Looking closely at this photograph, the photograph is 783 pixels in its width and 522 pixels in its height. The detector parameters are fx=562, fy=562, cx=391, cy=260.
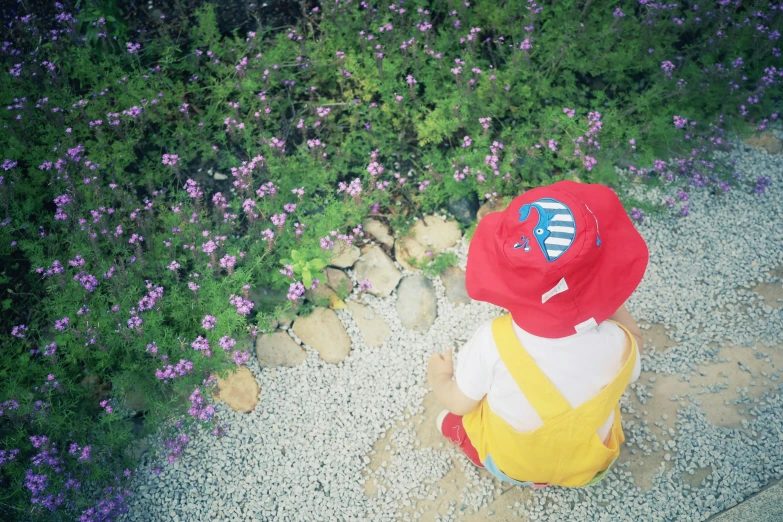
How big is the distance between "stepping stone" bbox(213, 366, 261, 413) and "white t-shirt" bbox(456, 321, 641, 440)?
1790mm

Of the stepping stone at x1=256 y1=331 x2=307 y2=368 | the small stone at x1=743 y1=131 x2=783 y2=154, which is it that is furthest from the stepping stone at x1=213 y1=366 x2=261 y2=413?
the small stone at x1=743 y1=131 x2=783 y2=154

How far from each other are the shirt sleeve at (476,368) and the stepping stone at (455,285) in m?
1.47

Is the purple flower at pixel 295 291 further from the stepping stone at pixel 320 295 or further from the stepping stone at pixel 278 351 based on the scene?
the stepping stone at pixel 278 351

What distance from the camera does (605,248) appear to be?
2.43 meters

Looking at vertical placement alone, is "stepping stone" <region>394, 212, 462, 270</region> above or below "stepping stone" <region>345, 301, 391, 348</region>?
above

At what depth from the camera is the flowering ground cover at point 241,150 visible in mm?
3732

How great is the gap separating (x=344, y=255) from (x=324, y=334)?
656mm

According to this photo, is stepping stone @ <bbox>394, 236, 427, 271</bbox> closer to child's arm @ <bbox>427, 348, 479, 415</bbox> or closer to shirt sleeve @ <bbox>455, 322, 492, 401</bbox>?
child's arm @ <bbox>427, 348, 479, 415</bbox>

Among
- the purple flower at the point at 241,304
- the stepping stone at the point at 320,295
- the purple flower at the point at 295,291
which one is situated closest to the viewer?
→ the purple flower at the point at 241,304

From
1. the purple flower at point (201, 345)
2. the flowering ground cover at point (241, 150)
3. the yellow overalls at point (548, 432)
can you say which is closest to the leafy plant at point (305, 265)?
the flowering ground cover at point (241, 150)

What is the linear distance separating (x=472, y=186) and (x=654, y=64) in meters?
2.12

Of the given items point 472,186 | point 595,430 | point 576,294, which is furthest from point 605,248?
point 472,186

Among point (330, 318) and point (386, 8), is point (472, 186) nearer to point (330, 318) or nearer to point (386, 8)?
point (330, 318)

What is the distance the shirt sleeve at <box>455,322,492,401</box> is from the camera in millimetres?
2779
